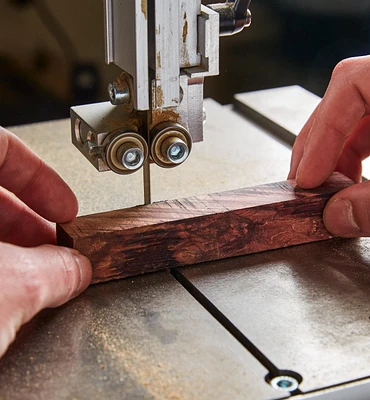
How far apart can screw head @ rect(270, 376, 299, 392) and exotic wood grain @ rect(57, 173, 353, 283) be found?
30 centimetres

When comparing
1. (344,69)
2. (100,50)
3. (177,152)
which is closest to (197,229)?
(177,152)

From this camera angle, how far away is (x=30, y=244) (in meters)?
1.27

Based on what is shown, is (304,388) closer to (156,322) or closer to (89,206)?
(156,322)

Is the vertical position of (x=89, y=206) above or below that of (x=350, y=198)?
below

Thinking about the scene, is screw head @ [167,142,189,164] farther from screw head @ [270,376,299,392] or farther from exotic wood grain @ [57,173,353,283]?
screw head @ [270,376,299,392]

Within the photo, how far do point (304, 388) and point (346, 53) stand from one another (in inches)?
53.8

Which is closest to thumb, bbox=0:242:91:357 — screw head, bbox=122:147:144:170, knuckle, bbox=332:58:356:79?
screw head, bbox=122:147:144:170

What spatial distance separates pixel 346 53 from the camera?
84.4 inches

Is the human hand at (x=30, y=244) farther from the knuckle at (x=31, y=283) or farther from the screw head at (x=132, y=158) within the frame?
the screw head at (x=132, y=158)

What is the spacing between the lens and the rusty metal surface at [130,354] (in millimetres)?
949

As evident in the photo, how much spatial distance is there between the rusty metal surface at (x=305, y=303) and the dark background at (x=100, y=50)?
89 cm

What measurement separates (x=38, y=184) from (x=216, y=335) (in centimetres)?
40

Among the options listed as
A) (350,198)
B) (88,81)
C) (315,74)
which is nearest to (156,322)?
(350,198)

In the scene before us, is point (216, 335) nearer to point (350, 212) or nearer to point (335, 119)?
point (350, 212)
